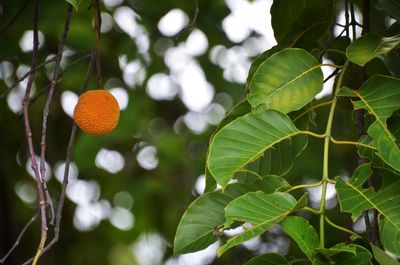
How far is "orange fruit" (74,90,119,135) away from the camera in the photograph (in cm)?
131

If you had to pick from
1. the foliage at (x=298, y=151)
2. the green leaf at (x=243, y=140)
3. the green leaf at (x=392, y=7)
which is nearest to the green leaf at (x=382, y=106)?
the foliage at (x=298, y=151)

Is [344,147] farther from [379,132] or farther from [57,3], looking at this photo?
[379,132]

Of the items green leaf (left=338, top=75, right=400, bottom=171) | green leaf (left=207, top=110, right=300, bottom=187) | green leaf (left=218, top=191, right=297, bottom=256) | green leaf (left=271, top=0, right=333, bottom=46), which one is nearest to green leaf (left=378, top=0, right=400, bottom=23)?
green leaf (left=271, top=0, right=333, bottom=46)

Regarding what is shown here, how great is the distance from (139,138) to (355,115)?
1851 millimetres

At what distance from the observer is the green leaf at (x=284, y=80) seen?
1.20m

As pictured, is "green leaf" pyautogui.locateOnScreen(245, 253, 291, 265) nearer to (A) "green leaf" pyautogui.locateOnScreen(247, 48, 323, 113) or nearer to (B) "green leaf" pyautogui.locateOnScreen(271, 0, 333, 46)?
(A) "green leaf" pyautogui.locateOnScreen(247, 48, 323, 113)

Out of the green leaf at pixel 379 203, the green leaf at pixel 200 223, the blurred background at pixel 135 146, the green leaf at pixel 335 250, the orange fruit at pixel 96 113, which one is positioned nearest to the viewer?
the green leaf at pixel 335 250

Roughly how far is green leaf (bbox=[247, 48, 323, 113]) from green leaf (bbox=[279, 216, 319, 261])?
235 millimetres

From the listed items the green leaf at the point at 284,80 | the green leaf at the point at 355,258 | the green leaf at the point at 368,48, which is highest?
the green leaf at the point at 368,48

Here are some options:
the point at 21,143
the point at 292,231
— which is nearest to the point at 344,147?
the point at 21,143

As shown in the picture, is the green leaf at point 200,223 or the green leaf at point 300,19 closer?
the green leaf at point 200,223

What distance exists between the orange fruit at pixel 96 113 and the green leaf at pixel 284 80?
0.87ft

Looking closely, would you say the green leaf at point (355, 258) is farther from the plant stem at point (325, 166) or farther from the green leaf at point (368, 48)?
the green leaf at point (368, 48)

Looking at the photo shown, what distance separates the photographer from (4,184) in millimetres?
2934
